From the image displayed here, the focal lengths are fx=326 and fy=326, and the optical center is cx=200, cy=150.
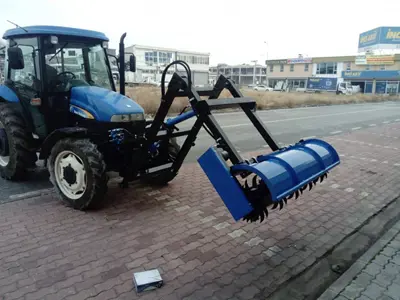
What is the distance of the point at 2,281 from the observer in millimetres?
2955

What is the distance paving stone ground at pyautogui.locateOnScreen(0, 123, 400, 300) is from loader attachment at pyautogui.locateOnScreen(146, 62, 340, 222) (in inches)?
23.5

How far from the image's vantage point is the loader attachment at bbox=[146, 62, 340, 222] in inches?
121

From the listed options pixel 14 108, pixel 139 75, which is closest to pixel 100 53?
pixel 14 108

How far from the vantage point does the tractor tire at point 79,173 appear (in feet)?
13.9

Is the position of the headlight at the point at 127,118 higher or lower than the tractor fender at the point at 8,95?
lower

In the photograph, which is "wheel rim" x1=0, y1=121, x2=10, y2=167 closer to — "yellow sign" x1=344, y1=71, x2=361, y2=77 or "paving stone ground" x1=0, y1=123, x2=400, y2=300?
"paving stone ground" x1=0, y1=123, x2=400, y2=300

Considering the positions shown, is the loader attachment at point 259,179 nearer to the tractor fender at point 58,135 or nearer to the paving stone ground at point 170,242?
the paving stone ground at point 170,242

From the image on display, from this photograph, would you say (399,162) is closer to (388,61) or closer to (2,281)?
(2,281)

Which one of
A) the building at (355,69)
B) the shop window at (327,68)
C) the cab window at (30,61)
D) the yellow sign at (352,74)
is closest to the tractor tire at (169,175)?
the cab window at (30,61)

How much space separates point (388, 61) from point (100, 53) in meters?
62.5

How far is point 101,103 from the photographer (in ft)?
15.1

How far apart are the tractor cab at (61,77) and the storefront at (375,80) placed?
58.5 m

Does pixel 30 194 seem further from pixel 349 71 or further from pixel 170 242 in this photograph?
pixel 349 71

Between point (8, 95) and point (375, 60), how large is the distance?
63644 millimetres
